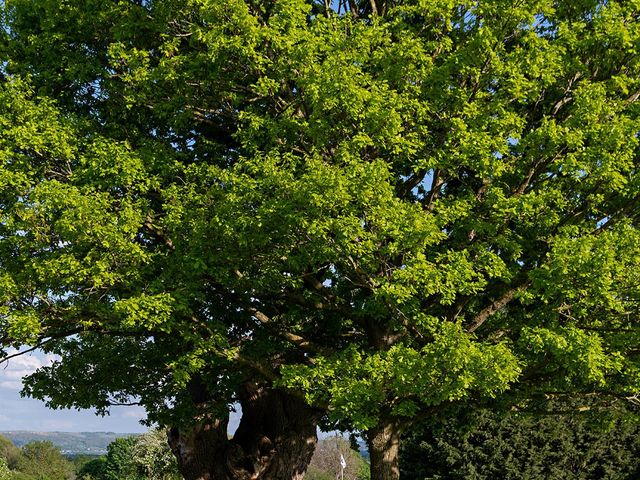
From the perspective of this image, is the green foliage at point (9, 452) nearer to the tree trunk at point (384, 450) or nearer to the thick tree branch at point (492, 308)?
the tree trunk at point (384, 450)

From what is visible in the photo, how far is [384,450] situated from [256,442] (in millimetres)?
4336

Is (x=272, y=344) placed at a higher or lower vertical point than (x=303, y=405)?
higher

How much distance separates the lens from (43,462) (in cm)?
11531

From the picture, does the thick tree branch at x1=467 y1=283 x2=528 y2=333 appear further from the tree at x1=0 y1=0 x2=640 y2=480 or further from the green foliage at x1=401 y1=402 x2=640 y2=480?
the green foliage at x1=401 y1=402 x2=640 y2=480

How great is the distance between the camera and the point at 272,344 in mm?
13898

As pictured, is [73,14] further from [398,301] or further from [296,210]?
[398,301]

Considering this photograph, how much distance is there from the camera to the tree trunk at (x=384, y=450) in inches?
520

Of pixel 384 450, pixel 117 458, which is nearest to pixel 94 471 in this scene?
pixel 117 458

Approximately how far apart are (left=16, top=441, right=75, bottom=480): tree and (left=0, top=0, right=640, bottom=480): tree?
109 m

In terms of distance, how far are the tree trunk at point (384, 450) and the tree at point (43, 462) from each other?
10876 centimetres

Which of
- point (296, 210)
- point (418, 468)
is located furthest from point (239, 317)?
point (418, 468)

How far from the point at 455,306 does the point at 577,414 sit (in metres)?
4.22

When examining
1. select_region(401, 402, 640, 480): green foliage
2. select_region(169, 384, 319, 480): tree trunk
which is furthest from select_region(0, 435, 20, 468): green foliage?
select_region(169, 384, 319, 480): tree trunk

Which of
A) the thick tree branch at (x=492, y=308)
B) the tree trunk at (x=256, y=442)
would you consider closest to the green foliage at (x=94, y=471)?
the tree trunk at (x=256, y=442)
